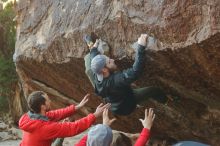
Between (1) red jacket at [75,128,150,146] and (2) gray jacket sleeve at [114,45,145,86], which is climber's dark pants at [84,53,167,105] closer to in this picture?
(2) gray jacket sleeve at [114,45,145,86]

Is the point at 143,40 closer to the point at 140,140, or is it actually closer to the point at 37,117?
the point at 140,140

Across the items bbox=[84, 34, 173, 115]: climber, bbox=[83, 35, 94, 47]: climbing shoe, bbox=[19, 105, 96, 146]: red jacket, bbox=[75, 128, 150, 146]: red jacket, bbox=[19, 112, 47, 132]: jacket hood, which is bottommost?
bbox=[75, 128, 150, 146]: red jacket

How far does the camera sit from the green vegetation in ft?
55.3

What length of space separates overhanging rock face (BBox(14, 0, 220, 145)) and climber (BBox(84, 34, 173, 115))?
20cm

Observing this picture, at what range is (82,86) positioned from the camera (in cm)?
892

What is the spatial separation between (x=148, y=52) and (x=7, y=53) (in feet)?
38.6

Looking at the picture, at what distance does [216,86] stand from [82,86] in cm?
313

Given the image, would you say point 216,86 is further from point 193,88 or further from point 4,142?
point 4,142

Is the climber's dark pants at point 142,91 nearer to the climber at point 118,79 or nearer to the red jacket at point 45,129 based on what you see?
the climber at point 118,79

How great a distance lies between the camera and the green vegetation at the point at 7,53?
16844mm

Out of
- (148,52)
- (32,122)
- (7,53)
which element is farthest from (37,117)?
(7,53)

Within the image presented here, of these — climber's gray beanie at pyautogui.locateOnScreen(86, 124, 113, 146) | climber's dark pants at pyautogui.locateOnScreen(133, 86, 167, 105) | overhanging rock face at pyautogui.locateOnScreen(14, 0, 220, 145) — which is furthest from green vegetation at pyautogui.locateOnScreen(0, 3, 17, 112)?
climber's gray beanie at pyautogui.locateOnScreen(86, 124, 113, 146)

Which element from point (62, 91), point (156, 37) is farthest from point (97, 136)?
point (62, 91)

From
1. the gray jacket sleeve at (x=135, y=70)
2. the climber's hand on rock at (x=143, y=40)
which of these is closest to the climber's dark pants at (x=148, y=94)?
the gray jacket sleeve at (x=135, y=70)
